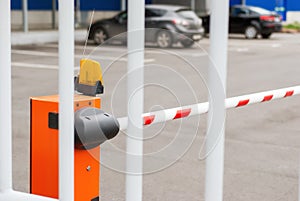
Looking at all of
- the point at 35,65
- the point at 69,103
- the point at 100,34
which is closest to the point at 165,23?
the point at 100,34

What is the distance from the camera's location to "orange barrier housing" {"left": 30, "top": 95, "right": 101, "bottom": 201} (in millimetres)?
2637

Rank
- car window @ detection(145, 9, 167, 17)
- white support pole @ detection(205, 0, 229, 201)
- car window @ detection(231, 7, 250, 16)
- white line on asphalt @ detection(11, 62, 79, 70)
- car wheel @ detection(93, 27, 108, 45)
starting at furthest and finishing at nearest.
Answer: car window @ detection(231, 7, 250, 16) → car wheel @ detection(93, 27, 108, 45) → car window @ detection(145, 9, 167, 17) → white line on asphalt @ detection(11, 62, 79, 70) → white support pole @ detection(205, 0, 229, 201)

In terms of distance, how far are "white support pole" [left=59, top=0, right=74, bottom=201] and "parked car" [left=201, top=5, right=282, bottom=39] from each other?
22097 millimetres

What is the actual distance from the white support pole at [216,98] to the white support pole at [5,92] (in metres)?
0.81

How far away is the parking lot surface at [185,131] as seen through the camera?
278 cm

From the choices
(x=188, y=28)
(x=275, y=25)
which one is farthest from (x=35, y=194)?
(x=275, y=25)

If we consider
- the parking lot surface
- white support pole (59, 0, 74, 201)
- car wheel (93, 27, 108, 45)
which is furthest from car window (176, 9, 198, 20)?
white support pole (59, 0, 74, 201)

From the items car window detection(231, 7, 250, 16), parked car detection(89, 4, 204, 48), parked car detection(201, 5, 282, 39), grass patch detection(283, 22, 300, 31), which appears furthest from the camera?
grass patch detection(283, 22, 300, 31)

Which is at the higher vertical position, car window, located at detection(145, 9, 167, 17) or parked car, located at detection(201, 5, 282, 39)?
car window, located at detection(145, 9, 167, 17)

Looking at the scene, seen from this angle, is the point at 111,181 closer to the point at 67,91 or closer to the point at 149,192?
the point at 149,192

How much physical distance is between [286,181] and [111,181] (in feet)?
4.70

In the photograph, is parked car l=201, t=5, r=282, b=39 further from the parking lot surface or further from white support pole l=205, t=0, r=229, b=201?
white support pole l=205, t=0, r=229, b=201

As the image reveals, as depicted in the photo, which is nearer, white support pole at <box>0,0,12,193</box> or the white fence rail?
the white fence rail

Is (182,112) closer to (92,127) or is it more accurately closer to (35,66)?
(92,127)
